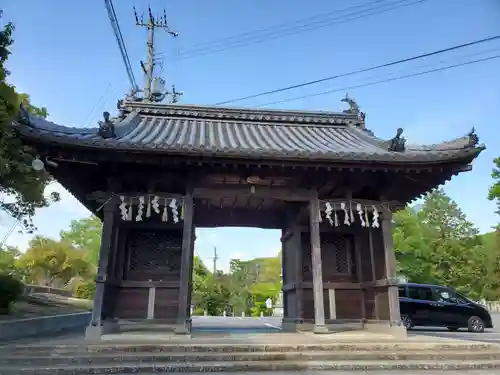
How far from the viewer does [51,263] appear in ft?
96.4

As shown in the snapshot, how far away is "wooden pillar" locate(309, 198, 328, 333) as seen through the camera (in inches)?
328

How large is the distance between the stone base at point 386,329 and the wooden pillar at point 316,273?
1559 mm

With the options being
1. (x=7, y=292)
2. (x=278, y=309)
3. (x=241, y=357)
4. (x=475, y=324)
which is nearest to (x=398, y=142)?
(x=241, y=357)

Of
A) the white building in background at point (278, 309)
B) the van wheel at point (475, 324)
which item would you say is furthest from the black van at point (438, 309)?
the white building in background at point (278, 309)

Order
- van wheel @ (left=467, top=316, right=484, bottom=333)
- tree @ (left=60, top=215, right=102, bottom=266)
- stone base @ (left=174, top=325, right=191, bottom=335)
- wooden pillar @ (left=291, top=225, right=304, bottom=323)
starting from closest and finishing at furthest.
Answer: stone base @ (left=174, top=325, right=191, bottom=335), wooden pillar @ (left=291, top=225, right=304, bottom=323), van wheel @ (left=467, top=316, right=484, bottom=333), tree @ (left=60, top=215, right=102, bottom=266)

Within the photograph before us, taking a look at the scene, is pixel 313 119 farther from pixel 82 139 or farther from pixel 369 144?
pixel 82 139

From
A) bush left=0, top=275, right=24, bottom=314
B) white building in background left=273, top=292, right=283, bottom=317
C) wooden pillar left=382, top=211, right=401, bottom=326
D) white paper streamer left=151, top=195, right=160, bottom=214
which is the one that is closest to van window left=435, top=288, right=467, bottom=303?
wooden pillar left=382, top=211, right=401, bottom=326

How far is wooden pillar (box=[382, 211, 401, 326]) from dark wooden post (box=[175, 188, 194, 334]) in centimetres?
472

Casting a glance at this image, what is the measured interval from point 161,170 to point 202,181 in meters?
1.01

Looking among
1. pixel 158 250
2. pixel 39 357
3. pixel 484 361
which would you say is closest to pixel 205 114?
pixel 158 250

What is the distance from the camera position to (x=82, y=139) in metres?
7.71

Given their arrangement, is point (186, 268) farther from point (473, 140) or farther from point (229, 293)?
point (229, 293)

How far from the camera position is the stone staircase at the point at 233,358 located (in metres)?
6.00

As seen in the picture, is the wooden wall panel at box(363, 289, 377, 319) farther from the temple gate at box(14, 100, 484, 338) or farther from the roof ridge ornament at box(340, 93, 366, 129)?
the roof ridge ornament at box(340, 93, 366, 129)
